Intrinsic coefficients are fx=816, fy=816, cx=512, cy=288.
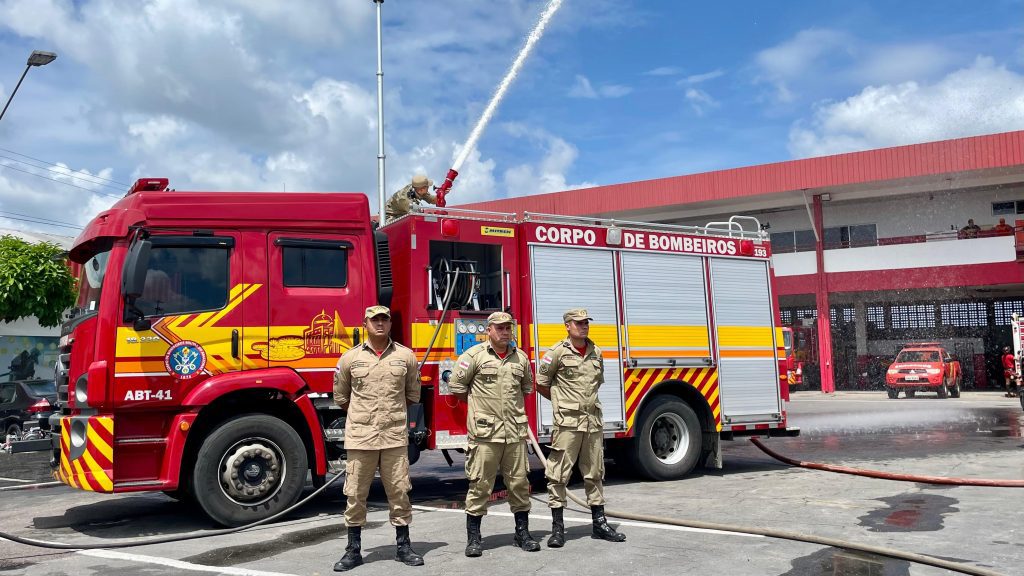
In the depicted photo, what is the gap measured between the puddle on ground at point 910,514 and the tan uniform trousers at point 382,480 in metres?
Result: 3.69

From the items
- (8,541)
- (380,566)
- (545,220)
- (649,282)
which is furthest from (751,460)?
(8,541)

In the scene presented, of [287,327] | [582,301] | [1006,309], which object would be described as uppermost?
[1006,309]

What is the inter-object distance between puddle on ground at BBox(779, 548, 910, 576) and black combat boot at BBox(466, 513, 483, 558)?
2.05 m

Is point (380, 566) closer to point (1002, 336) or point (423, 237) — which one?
point (423, 237)

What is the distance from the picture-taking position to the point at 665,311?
966 centimetres

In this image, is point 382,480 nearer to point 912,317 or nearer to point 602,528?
point 602,528

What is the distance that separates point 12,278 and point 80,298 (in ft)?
51.0

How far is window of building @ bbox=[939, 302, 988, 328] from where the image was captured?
31.6 metres

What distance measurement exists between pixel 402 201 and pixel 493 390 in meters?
3.22

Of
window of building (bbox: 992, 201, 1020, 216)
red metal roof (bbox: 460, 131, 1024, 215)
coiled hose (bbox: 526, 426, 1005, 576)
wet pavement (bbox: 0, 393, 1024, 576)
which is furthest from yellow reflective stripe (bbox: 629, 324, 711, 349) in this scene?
window of building (bbox: 992, 201, 1020, 216)

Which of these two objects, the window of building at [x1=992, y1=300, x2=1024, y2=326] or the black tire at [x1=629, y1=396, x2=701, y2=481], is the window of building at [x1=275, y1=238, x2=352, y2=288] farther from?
the window of building at [x1=992, y1=300, x2=1024, y2=326]

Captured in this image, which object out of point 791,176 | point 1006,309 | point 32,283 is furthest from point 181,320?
point 1006,309

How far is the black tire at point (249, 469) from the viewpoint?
6.90 meters

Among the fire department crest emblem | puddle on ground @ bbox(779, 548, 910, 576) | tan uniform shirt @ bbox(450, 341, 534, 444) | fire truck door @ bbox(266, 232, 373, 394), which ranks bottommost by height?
puddle on ground @ bbox(779, 548, 910, 576)
